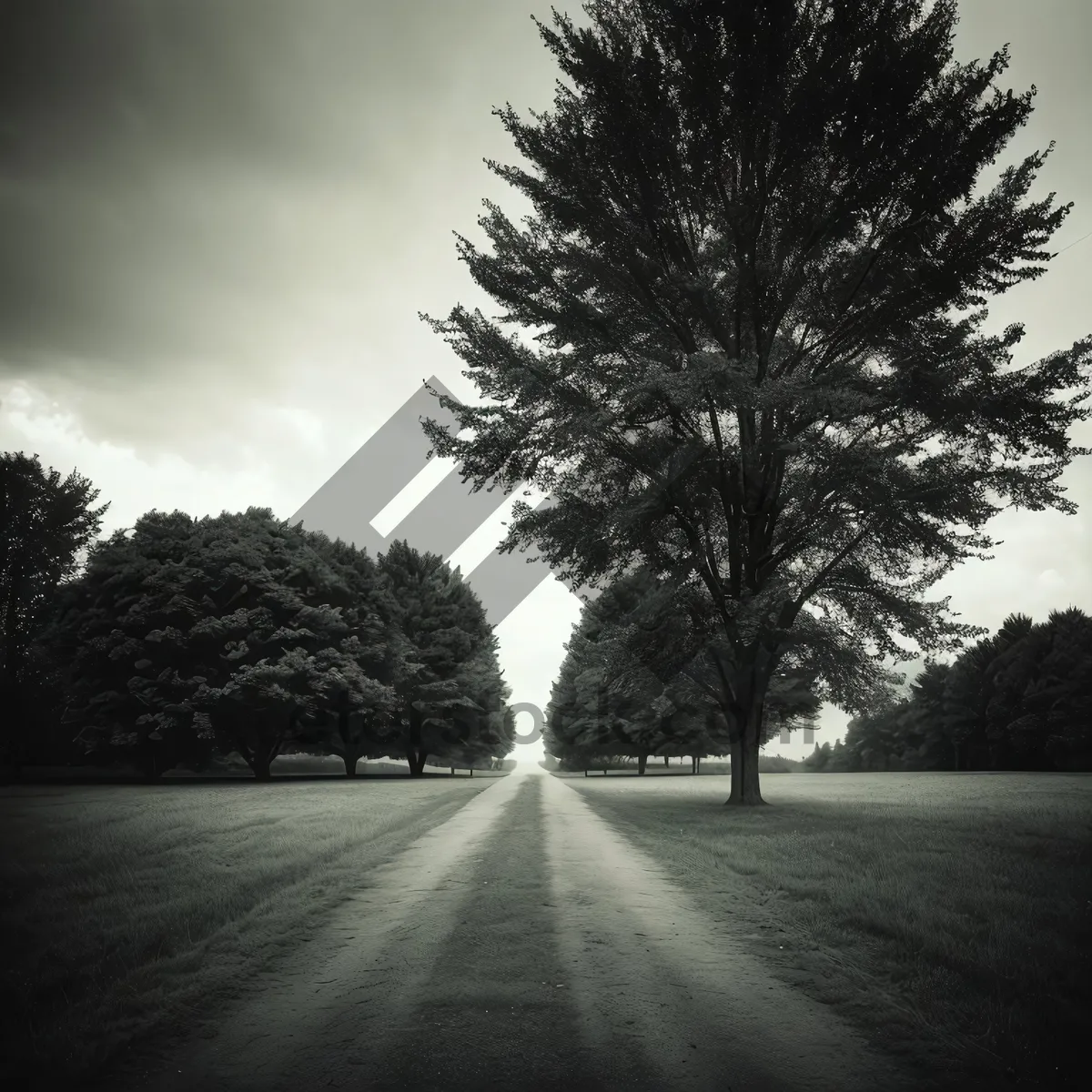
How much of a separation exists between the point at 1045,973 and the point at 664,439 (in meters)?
13.3

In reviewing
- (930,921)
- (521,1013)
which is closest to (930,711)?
(930,921)

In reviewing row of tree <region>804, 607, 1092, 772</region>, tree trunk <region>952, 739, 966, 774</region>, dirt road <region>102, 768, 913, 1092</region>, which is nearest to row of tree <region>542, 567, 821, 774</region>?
dirt road <region>102, 768, 913, 1092</region>

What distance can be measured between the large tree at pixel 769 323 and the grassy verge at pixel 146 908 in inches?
345

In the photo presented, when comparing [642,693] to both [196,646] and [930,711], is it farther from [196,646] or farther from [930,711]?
[930,711]

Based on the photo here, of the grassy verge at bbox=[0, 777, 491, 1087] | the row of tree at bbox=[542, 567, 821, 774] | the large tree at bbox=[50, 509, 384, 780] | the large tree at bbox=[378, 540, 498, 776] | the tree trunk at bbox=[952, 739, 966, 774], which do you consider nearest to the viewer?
the grassy verge at bbox=[0, 777, 491, 1087]

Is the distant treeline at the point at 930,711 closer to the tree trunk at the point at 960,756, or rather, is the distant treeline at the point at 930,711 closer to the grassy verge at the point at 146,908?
the tree trunk at the point at 960,756

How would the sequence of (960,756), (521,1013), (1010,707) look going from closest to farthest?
(521,1013) → (1010,707) → (960,756)

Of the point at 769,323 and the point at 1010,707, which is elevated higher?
the point at 769,323

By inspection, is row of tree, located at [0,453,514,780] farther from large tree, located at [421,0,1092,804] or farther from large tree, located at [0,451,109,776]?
large tree, located at [421,0,1092,804]

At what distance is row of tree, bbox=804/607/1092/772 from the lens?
49.6 m

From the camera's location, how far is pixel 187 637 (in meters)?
28.1

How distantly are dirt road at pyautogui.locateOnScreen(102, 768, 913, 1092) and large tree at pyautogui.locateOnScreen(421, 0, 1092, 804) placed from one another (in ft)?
31.4

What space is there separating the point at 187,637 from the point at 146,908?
2441cm

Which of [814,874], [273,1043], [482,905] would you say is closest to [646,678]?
[814,874]
